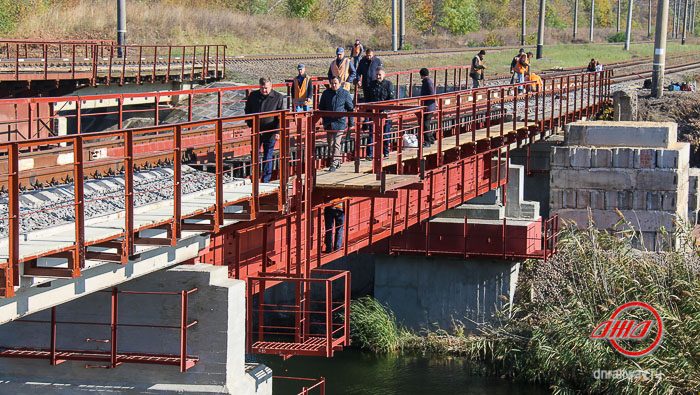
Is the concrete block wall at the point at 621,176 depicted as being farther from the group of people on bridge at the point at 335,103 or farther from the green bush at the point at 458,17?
the green bush at the point at 458,17

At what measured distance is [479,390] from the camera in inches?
898

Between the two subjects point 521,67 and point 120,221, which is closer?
point 120,221

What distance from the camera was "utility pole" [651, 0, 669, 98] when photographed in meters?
35.7

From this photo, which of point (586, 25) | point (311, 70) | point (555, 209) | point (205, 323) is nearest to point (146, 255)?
point (205, 323)

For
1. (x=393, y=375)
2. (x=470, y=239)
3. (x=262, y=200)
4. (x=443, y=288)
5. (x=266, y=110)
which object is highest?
(x=266, y=110)

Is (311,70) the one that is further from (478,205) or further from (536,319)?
(536,319)

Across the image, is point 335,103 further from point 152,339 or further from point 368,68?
point 368,68

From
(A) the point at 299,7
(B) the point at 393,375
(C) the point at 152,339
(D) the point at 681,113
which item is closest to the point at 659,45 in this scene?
(D) the point at 681,113

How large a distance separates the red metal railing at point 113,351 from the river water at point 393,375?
7.66m

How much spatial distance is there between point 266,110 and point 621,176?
1295 cm

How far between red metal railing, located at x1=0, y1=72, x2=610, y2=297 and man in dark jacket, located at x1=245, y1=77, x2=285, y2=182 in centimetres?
31

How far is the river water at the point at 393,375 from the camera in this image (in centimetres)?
2277

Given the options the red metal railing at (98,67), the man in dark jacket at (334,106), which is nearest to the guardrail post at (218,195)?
the man in dark jacket at (334,106)

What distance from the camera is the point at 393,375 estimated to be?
23.8 m
